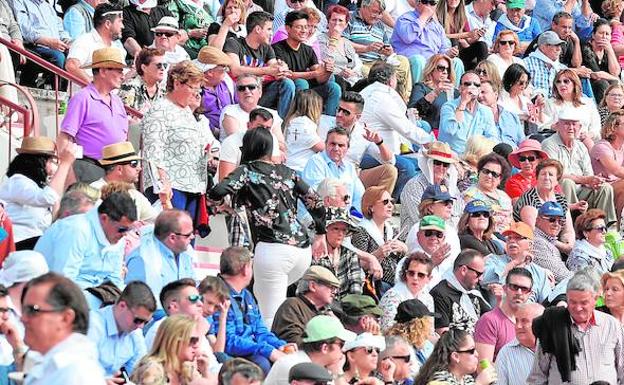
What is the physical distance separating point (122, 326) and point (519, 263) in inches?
227

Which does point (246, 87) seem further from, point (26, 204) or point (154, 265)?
point (154, 265)

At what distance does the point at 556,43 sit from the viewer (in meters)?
21.2

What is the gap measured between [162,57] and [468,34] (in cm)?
675

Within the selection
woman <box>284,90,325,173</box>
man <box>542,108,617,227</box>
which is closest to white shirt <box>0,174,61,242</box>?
woman <box>284,90,325,173</box>

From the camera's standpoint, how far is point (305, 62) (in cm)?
1809

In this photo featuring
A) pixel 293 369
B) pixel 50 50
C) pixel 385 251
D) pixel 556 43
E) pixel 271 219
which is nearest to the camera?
pixel 293 369

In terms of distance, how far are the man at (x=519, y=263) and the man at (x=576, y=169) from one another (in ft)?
6.97

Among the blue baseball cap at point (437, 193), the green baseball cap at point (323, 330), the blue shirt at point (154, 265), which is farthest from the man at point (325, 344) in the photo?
the blue baseball cap at point (437, 193)

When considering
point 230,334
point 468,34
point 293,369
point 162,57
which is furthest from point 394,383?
point 468,34

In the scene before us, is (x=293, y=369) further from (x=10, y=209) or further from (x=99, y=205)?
(x=10, y=209)

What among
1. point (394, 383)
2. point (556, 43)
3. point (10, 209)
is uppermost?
point (10, 209)

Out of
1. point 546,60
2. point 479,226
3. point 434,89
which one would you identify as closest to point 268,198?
point 479,226

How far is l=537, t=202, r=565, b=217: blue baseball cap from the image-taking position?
16.4 meters

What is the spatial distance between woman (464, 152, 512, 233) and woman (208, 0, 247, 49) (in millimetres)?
2757
